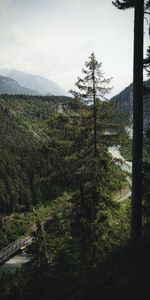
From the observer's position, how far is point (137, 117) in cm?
1124

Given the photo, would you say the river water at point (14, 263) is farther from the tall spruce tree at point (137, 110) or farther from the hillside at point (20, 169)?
the tall spruce tree at point (137, 110)

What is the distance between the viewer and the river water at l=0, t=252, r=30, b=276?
51.1m

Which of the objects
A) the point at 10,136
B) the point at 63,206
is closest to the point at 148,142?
the point at 63,206

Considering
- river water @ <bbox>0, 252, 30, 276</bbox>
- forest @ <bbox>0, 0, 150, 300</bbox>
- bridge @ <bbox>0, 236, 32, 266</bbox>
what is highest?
forest @ <bbox>0, 0, 150, 300</bbox>

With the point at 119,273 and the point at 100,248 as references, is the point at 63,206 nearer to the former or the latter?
the point at 100,248

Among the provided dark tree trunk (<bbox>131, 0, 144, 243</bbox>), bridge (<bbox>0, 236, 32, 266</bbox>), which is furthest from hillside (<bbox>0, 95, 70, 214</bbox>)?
dark tree trunk (<bbox>131, 0, 144, 243</bbox>)

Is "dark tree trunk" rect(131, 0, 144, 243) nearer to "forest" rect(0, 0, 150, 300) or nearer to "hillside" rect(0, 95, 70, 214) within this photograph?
"forest" rect(0, 0, 150, 300)

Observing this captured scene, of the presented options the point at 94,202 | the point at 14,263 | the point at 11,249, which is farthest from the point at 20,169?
the point at 94,202

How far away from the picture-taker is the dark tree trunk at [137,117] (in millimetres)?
11047

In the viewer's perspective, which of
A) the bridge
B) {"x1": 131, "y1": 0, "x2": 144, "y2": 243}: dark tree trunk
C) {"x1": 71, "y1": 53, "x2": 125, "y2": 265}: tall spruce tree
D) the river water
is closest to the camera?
{"x1": 131, "y1": 0, "x2": 144, "y2": 243}: dark tree trunk

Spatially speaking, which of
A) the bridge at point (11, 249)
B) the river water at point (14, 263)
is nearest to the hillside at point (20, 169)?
the bridge at point (11, 249)

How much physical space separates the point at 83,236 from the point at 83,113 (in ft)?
20.0

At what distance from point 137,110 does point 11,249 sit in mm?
50910

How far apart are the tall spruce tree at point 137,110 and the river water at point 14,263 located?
42.7 m
